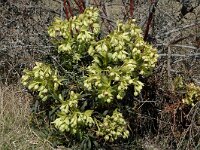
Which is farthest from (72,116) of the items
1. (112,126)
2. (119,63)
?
(119,63)

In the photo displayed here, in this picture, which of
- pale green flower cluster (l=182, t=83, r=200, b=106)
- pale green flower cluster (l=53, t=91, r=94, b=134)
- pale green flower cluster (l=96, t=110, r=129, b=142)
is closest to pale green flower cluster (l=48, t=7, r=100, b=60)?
pale green flower cluster (l=53, t=91, r=94, b=134)

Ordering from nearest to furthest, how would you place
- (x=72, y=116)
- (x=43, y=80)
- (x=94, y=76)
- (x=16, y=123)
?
(x=94, y=76)
(x=72, y=116)
(x=43, y=80)
(x=16, y=123)

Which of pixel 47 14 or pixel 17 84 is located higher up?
pixel 47 14

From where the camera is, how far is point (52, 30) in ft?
14.9

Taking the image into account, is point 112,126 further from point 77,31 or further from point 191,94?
point 77,31

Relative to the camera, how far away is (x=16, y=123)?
4.99 meters

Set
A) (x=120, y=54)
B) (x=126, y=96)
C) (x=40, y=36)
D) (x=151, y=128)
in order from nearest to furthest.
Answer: (x=120, y=54) → (x=126, y=96) → (x=151, y=128) → (x=40, y=36)

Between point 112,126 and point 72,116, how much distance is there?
397 millimetres

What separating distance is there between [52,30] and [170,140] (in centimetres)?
168

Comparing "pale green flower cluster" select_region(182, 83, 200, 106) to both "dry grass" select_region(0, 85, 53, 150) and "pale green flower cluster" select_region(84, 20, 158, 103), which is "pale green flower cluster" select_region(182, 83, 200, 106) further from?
"dry grass" select_region(0, 85, 53, 150)

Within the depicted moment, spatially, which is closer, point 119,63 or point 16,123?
point 119,63

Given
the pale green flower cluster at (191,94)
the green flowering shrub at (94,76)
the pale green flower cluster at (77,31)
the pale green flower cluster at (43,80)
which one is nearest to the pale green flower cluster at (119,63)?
the green flowering shrub at (94,76)

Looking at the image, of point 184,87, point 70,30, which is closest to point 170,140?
point 184,87

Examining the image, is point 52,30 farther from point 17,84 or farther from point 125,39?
point 17,84
